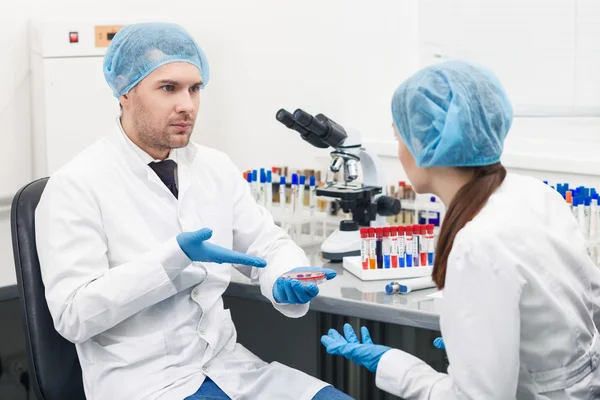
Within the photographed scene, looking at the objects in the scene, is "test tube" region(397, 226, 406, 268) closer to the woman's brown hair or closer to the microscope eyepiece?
the microscope eyepiece

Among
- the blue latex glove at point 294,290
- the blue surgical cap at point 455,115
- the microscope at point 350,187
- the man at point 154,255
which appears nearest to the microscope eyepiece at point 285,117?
the microscope at point 350,187

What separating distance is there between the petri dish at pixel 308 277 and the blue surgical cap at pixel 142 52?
568mm

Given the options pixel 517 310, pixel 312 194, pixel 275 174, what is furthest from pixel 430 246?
pixel 517 310

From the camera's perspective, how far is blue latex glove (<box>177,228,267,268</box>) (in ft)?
5.46

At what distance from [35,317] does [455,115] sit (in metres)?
1.04

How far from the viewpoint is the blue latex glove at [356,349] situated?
4.95 ft

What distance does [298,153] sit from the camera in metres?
3.03

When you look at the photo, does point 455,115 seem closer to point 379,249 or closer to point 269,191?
point 379,249

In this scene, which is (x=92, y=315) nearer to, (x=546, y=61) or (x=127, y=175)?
(x=127, y=175)

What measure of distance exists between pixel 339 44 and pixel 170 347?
5.04 feet

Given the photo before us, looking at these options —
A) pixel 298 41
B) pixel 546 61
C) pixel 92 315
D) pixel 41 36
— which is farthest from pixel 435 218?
pixel 41 36

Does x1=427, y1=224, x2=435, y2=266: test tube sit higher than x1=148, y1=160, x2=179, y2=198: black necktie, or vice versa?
x1=148, y1=160, x2=179, y2=198: black necktie

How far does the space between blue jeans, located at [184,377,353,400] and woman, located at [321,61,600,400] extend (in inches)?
12.3

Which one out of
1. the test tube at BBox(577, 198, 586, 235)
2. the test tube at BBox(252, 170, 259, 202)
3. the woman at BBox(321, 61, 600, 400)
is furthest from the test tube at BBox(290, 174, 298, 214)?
the woman at BBox(321, 61, 600, 400)
